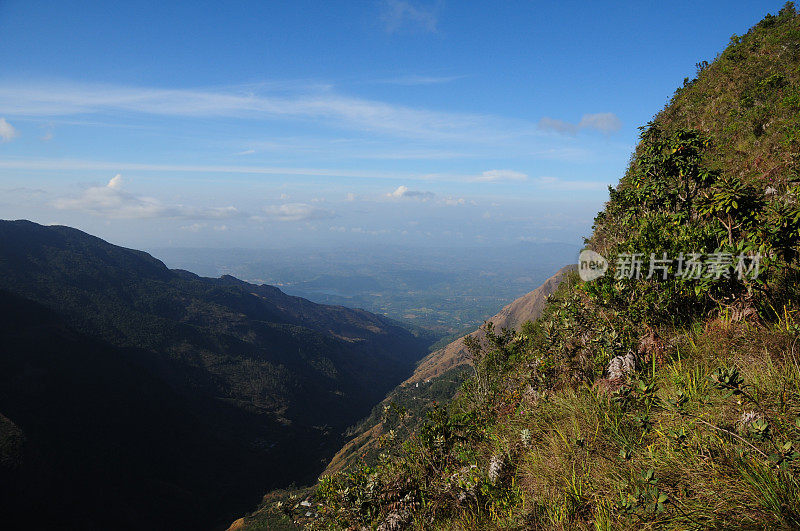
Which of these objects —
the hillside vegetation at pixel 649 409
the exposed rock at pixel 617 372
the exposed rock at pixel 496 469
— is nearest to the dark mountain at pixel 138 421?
the hillside vegetation at pixel 649 409

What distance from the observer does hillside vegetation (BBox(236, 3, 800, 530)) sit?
11.5 feet

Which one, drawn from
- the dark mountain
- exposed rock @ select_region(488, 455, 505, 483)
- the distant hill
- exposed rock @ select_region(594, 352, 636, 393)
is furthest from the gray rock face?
the dark mountain

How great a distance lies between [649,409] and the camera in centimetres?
480

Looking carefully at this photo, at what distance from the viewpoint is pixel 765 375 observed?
4.36m

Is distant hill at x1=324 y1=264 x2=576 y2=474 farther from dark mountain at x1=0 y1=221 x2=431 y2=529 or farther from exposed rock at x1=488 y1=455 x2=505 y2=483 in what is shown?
exposed rock at x1=488 y1=455 x2=505 y2=483

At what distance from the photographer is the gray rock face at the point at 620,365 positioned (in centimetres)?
647

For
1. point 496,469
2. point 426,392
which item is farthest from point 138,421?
point 496,469

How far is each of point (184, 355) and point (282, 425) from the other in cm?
7127

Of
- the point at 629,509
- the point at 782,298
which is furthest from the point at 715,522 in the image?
the point at 782,298

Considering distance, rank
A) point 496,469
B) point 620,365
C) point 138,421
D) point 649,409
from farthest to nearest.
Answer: point 138,421 < point 620,365 < point 496,469 < point 649,409

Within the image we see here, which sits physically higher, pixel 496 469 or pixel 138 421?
pixel 496 469

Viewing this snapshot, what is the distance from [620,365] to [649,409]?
206 centimetres

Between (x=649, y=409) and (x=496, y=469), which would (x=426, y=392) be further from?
(x=649, y=409)

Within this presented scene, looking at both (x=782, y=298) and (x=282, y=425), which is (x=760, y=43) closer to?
(x=782, y=298)
